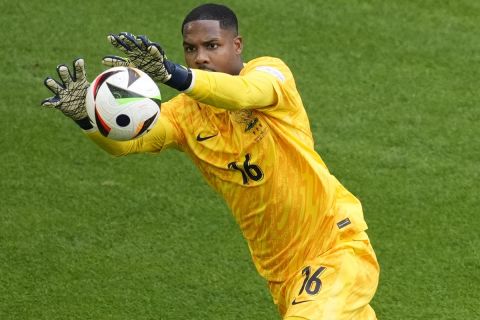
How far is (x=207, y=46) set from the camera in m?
6.48

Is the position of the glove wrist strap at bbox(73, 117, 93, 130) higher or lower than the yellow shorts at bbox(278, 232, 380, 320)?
higher

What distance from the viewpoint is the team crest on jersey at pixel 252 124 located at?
255 inches

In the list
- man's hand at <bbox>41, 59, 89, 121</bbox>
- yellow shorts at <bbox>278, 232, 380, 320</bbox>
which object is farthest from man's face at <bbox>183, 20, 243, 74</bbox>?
yellow shorts at <bbox>278, 232, 380, 320</bbox>

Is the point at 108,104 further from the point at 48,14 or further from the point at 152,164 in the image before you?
the point at 48,14

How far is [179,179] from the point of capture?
32.4 ft

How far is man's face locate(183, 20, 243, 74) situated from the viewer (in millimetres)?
6445

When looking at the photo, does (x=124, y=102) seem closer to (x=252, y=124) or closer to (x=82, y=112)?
(x=82, y=112)

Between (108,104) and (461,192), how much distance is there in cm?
455

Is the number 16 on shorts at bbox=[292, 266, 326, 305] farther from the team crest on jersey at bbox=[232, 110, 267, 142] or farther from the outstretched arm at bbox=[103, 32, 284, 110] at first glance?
the outstretched arm at bbox=[103, 32, 284, 110]

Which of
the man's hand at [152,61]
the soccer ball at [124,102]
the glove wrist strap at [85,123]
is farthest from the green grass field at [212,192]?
the man's hand at [152,61]

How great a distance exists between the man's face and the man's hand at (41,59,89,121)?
0.66 meters

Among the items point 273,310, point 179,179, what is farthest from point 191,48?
point 179,179

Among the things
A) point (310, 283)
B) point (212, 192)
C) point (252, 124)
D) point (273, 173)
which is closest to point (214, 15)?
point (252, 124)

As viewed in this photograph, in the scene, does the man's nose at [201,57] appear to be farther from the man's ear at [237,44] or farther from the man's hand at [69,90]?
the man's hand at [69,90]
